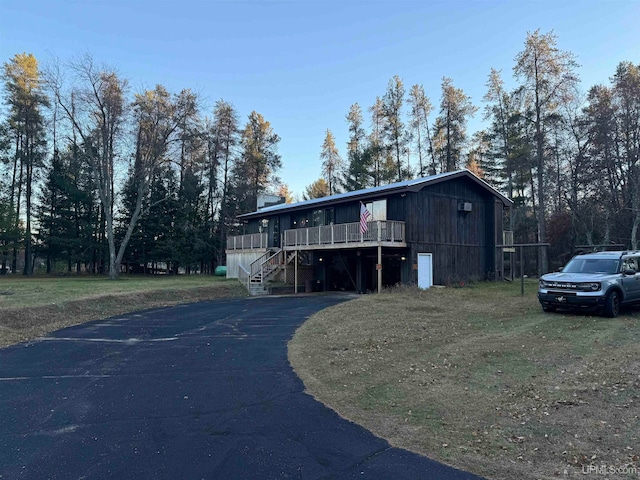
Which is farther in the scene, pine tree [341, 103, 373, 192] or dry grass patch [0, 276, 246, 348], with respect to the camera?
pine tree [341, 103, 373, 192]

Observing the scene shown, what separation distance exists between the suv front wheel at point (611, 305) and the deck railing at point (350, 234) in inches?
371

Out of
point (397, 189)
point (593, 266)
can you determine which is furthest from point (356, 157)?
point (593, 266)

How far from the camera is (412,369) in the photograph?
22.1 feet

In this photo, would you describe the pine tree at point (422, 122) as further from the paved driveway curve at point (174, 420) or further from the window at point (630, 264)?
the paved driveway curve at point (174, 420)

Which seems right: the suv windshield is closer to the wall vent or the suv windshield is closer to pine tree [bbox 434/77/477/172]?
the wall vent

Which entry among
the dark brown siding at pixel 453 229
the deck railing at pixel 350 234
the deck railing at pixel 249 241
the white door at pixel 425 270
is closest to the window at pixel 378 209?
the dark brown siding at pixel 453 229

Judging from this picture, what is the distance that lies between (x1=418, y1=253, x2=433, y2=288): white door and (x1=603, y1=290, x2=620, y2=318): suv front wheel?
31.4 feet

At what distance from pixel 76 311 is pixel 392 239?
13.2 meters

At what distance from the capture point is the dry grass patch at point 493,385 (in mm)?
3807

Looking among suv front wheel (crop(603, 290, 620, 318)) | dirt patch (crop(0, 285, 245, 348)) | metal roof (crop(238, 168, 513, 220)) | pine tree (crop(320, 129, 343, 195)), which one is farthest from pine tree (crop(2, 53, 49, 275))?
suv front wheel (crop(603, 290, 620, 318))

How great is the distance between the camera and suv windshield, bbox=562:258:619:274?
11.0 m

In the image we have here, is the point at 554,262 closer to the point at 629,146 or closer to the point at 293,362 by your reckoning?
the point at 629,146

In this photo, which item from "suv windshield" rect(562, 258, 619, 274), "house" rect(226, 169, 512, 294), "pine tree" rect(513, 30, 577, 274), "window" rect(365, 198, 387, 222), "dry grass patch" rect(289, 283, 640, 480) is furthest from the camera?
"pine tree" rect(513, 30, 577, 274)

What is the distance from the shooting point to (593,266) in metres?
11.3
